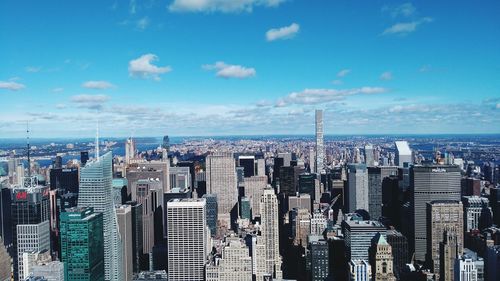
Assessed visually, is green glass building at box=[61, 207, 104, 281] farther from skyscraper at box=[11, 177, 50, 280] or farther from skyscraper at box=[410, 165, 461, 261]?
skyscraper at box=[410, 165, 461, 261]

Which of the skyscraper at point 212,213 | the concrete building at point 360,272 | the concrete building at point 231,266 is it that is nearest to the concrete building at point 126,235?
the concrete building at point 231,266

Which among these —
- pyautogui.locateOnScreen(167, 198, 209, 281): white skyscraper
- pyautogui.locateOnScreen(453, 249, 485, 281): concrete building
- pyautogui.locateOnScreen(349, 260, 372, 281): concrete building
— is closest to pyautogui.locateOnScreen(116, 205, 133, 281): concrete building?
pyautogui.locateOnScreen(167, 198, 209, 281): white skyscraper

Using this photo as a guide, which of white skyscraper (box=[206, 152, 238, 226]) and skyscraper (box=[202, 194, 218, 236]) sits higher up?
white skyscraper (box=[206, 152, 238, 226])

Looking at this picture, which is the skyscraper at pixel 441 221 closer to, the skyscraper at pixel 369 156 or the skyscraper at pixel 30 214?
the skyscraper at pixel 369 156

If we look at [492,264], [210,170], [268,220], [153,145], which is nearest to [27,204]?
[153,145]

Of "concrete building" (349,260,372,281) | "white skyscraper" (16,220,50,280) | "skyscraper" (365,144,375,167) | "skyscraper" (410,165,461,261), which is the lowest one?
"concrete building" (349,260,372,281)

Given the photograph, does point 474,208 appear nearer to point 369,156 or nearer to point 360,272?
point 369,156

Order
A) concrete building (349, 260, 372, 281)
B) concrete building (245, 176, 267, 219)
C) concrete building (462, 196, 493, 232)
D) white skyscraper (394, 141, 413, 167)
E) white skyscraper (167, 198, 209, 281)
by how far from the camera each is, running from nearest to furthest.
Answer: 1. concrete building (349, 260, 372, 281)
2. white skyscraper (167, 198, 209, 281)
3. concrete building (462, 196, 493, 232)
4. white skyscraper (394, 141, 413, 167)
5. concrete building (245, 176, 267, 219)

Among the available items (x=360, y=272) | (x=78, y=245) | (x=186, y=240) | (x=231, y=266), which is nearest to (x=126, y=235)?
(x=186, y=240)
